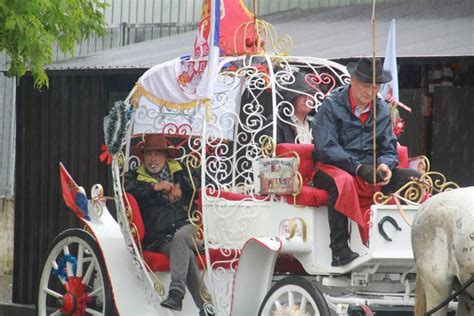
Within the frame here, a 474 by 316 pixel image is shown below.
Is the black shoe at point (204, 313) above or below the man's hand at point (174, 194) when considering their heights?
below

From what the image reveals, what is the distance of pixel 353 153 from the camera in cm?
974

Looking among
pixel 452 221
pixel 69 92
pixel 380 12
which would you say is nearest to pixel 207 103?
pixel 452 221

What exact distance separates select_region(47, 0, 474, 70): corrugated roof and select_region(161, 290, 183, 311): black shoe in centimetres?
329

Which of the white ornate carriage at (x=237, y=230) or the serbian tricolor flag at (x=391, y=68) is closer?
the white ornate carriage at (x=237, y=230)

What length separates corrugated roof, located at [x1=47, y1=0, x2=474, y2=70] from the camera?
1278cm

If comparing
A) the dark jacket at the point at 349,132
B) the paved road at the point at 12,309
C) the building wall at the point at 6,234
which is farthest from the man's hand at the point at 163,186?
the building wall at the point at 6,234

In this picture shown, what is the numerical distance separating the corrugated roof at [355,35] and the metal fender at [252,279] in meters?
3.10

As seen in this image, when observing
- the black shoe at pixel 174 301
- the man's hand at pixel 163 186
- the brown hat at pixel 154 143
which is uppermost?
the brown hat at pixel 154 143

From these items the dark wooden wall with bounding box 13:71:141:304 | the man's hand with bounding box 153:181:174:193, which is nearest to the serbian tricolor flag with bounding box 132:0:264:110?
the man's hand with bounding box 153:181:174:193

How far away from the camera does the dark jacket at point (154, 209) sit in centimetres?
1092

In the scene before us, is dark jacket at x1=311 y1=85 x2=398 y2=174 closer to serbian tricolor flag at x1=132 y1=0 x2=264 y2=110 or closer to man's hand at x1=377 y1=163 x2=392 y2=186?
man's hand at x1=377 y1=163 x2=392 y2=186

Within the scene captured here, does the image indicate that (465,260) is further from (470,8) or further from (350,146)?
(470,8)

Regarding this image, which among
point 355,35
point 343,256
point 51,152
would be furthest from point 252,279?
point 51,152

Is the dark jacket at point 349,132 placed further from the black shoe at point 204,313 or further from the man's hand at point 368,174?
the black shoe at point 204,313
